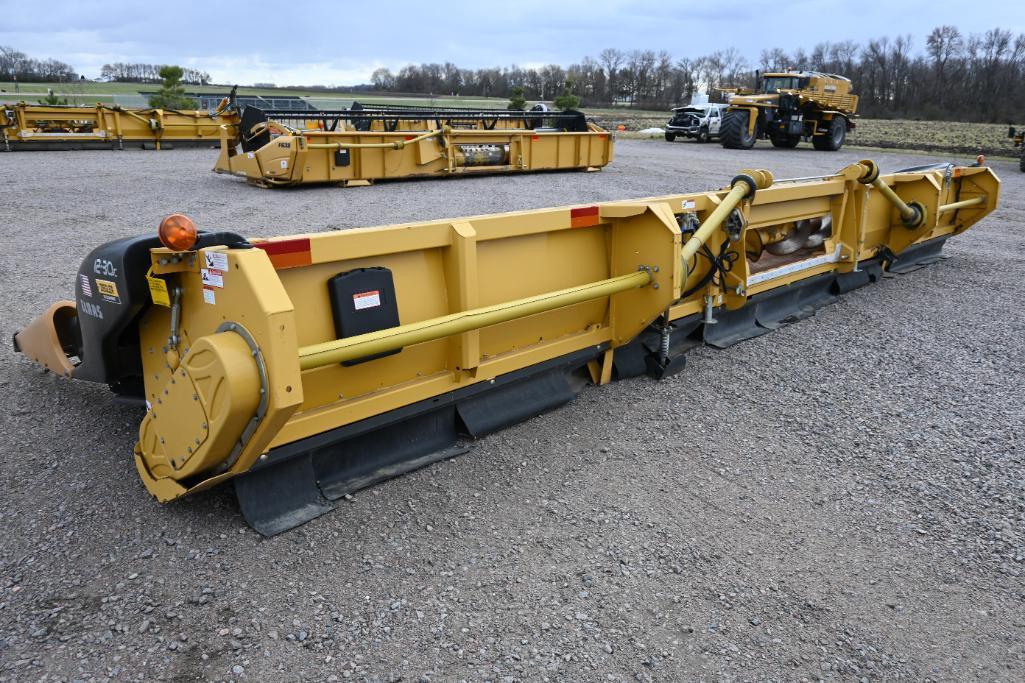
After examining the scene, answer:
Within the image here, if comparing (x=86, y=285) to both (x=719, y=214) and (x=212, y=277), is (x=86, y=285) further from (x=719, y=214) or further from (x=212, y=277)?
(x=719, y=214)

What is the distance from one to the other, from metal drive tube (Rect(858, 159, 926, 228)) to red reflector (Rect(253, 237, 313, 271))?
4711 mm

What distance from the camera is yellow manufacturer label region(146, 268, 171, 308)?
2.81 metres

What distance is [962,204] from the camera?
7.27 metres

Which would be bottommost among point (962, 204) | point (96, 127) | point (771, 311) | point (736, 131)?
point (771, 311)

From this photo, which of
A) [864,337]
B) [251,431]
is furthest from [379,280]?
[864,337]

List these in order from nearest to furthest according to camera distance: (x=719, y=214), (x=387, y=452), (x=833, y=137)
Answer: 1. (x=387, y=452)
2. (x=719, y=214)
3. (x=833, y=137)

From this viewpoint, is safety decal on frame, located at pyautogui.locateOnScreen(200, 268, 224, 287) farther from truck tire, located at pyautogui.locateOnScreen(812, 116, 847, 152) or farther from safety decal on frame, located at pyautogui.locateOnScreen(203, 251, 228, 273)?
truck tire, located at pyautogui.locateOnScreen(812, 116, 847, 152)

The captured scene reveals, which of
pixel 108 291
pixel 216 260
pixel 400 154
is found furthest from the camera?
pixel 400 154

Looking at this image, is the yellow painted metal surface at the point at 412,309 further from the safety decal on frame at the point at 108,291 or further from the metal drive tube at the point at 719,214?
the safety decal on frame at the point at 108,291

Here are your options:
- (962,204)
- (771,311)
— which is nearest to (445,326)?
(771,311)

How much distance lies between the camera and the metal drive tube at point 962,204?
697 cm

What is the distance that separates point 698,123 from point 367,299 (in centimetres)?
2685

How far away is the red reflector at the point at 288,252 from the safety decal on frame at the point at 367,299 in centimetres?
25

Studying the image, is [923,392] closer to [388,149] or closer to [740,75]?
[388,149]
